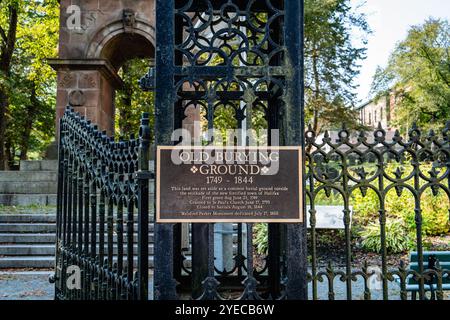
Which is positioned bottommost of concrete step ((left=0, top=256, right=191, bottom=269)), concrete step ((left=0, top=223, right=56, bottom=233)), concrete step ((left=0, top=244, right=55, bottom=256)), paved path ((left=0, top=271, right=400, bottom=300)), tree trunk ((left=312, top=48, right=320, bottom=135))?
paved path ((left=0, top=271, right=400, bottom=300))

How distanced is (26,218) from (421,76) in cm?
3350

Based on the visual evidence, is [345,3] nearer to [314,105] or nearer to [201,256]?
[314,105]

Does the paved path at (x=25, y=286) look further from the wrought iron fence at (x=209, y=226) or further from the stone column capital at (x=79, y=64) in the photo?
the stone column capital at (x=79, y=64)

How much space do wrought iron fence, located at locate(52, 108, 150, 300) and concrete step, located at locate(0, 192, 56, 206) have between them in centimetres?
750

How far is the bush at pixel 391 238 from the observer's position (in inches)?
411

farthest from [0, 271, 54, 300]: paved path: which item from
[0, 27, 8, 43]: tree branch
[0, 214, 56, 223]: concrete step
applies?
[0, 27, 8, 43]: tree branch

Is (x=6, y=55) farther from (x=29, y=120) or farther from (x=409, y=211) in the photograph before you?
(x=409, y=211)

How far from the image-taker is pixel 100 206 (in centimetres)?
427

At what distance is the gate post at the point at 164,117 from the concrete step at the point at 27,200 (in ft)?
32.2

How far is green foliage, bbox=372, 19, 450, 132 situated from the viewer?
35.0 m

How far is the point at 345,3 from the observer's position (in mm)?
28469

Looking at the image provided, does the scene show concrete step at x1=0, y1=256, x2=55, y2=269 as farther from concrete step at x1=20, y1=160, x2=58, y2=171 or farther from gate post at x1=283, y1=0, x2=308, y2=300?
gate post at x1=283, y1=0, x2=308, y2=300

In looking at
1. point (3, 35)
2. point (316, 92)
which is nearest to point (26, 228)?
point (3, 35)
